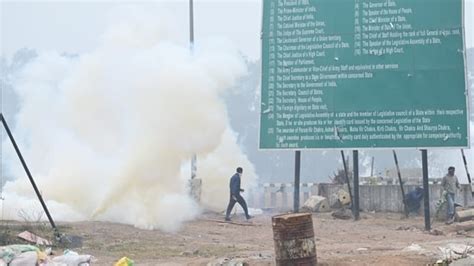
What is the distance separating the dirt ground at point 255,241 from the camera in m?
9.85

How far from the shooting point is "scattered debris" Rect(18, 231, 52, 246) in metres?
11.8

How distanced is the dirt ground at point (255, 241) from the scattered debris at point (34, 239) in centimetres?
28

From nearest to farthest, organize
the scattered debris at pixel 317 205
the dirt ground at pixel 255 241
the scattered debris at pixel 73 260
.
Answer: the scattered debris at pixel 73 260 < the dirt ground at pixel 255 241 < the scattered debris at pixel 317 205

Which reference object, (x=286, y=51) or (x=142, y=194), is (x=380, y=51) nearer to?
(x=286, y=51)

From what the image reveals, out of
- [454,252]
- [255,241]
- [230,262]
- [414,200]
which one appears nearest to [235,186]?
[255,241]

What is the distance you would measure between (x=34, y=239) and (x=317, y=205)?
33.5 ft

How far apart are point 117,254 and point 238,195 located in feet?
20.6

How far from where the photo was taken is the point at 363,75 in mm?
15570

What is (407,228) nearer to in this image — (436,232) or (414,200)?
(436,232)

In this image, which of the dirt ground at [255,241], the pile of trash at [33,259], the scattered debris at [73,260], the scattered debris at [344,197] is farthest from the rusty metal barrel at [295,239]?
the scattered debris at [344,197]

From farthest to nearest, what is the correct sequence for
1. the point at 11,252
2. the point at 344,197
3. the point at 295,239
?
1. the point at 344,197
2. the point at 11,252
3. the point at 295,239

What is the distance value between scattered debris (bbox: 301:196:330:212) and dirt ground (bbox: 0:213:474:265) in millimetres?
2141

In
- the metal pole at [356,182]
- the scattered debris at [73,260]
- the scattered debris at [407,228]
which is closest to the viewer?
the scattered debris at [73,260]

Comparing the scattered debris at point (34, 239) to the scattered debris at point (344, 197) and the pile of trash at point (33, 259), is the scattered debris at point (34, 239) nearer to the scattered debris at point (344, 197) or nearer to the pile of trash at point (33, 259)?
the pile of trash at point (33, 259)
